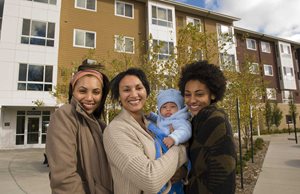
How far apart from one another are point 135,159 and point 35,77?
1921 centimetres

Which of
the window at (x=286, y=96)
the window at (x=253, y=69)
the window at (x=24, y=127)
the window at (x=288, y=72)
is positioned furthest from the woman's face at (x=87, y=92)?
the window at (x=288, y=72)

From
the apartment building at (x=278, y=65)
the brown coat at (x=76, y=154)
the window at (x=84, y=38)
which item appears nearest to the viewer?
the brown coat at (x=76, y=154)

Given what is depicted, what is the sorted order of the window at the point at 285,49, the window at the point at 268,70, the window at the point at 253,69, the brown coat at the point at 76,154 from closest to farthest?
the brown coat at the point at 76,154, the window at the point at 253,69, the window at the point at 268,70, the window at the point at 285,49

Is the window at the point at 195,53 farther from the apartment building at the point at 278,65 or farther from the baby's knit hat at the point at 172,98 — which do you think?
the apartment building at the point at 278,65

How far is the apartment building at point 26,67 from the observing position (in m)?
18.0

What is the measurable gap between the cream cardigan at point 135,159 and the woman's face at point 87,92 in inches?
16.0

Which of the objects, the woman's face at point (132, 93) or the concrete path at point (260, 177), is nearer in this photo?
the woman's face at point (132, 93)

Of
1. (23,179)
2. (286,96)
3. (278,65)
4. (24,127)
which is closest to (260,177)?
(23,179)

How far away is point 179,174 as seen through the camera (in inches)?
78.6

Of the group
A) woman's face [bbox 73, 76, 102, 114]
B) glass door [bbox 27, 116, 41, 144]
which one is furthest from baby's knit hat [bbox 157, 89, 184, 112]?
glass door [bbox 27, 116, 41, 144]

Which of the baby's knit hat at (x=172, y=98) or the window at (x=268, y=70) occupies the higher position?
the window at (x=268, y=70)

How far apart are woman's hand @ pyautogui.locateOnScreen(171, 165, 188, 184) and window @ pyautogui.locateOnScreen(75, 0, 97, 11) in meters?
22.1

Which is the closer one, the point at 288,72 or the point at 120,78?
the point at 120,78

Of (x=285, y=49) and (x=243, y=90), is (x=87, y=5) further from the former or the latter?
(x=285, y=49)
